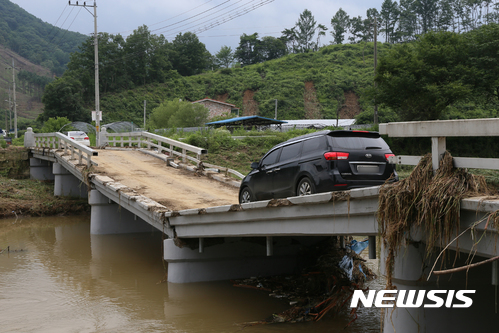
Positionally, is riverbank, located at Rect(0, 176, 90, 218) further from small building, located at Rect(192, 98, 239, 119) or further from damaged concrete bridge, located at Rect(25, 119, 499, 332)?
small building, located at Rect(192, 98, 239, 119)

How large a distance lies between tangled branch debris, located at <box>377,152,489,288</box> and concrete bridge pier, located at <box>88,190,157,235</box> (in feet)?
43.4

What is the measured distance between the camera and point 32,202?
23203 millimetres

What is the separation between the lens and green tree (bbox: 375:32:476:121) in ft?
117

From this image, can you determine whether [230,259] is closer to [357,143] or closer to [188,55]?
[357,143]

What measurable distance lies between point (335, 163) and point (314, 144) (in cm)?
73

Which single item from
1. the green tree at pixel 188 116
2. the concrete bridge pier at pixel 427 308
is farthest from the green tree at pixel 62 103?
the concrete bridge pier at pixel 427 308

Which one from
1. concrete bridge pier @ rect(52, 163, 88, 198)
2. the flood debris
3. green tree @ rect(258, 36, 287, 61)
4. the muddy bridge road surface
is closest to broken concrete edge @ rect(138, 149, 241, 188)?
the muddy bridge road surface

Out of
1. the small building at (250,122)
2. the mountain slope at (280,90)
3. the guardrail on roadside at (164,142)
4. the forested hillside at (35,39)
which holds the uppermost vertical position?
the forested hillside at (35,39)

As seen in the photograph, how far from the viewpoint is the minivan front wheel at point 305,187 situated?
8.30m

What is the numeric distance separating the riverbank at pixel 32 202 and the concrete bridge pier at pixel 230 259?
44.3 ft

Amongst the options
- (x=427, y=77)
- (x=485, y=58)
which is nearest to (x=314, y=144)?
(x=427, y=77)

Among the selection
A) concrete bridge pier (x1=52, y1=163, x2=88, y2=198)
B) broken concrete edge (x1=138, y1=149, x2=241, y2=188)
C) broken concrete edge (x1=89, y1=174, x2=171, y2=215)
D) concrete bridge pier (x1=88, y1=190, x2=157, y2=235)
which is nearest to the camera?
broken concrete edge (x1=89, y1=174, x2=171, y2=215)

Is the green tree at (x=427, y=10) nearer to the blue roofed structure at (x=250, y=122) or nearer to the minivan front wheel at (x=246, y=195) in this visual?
the blue roofed structure at (x=250, y=122)

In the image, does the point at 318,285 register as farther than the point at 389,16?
No
